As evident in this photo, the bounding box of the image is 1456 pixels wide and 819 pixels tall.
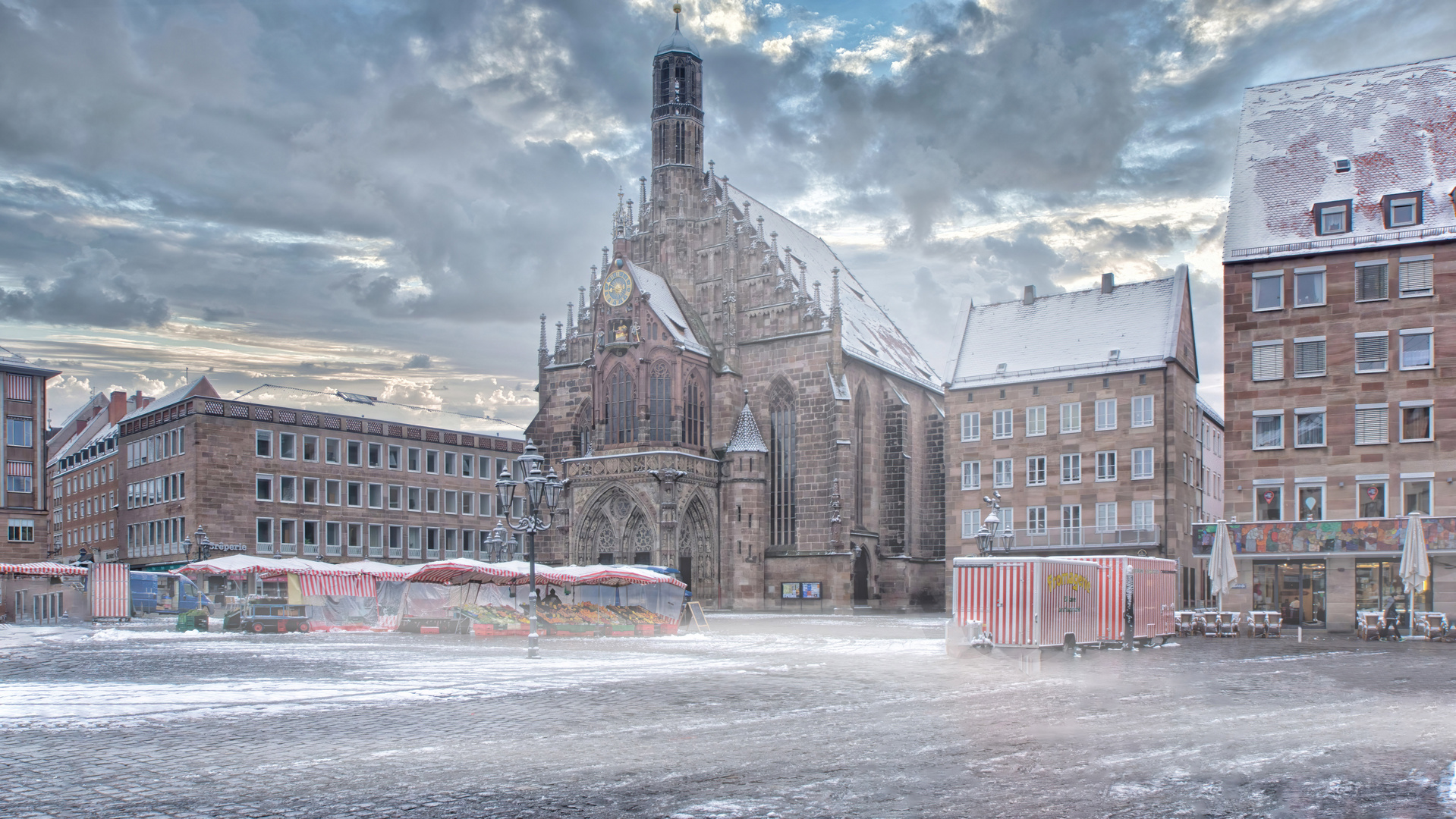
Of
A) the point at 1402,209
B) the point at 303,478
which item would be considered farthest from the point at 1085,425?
the point at 303,478

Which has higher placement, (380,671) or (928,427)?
(928,427)

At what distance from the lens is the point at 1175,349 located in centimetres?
5222

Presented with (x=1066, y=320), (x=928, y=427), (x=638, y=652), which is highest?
(x=1066, y=320)

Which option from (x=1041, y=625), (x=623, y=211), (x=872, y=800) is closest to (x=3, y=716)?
(x=872, y=800)

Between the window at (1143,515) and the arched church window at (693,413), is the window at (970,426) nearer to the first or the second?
the window at (1143,515)

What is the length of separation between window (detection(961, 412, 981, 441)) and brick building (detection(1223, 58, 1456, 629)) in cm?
1423

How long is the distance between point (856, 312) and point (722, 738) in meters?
56.2

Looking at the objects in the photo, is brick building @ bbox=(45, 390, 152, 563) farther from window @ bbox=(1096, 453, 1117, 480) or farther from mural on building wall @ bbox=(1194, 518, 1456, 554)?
mural on building wall @ bbox=(1194, 518, 1456, 554)

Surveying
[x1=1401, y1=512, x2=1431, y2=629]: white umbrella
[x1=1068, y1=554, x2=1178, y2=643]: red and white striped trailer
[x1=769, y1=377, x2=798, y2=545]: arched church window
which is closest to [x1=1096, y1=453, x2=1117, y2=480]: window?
[x1=769, y1=377, x2=798, y2=545]: arched church window

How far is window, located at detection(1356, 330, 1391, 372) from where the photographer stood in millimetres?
40938

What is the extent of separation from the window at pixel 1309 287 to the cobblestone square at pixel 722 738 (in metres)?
19.5

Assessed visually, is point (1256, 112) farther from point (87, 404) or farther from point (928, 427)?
point (87, 404)

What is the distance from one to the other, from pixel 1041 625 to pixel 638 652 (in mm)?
9007

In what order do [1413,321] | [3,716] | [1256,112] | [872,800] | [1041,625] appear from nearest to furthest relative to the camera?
[872,800]
[3,716]
[1041,625]
[1413,321]
[1256,112]
